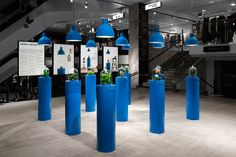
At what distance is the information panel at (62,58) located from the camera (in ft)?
32.8

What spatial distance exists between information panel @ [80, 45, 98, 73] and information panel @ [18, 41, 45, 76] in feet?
7.43

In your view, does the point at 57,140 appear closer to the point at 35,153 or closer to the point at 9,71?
the point at 35,153

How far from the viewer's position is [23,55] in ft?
28.1

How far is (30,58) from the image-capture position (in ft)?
28.8

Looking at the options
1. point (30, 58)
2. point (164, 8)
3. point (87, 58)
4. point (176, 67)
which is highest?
point (164, 8)

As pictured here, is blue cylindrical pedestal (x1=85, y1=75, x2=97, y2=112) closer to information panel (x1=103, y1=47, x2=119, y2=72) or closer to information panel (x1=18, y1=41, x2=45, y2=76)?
information panel (x1=18, y1=41, x2=45, y2=76)

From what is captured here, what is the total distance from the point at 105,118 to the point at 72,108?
4.06ft

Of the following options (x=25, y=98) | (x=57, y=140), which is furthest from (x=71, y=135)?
(x=25, y=98)

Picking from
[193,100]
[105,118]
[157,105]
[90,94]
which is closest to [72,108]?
[105,118]

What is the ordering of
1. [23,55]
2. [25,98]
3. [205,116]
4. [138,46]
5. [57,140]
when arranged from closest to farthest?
[57,140]
[205,116]
[23,55]
[25,98]
[138,46]

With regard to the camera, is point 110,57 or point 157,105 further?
point 110,57

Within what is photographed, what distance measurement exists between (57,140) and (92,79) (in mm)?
3173

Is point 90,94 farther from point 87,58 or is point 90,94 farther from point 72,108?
point 87,58

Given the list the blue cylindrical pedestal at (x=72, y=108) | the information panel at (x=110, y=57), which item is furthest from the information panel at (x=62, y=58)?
the blue cylindrical pedestal at (x=72, y=108)
